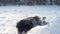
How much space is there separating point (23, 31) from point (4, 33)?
3.10 feet

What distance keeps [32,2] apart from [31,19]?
10085mm

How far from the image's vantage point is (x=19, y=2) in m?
13.9

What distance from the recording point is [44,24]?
12.1 ft

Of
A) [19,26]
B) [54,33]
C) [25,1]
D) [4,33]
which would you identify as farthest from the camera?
[25,1]

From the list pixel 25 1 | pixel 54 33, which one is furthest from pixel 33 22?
pixel 25 1

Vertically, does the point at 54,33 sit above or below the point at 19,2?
above

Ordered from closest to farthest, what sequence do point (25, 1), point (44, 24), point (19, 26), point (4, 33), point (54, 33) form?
point (54, 33), point (19, 26), point (44, 24), point (4, 33), point (25, 1)

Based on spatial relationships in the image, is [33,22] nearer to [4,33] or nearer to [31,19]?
[31,19]

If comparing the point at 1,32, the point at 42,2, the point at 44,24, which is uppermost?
the point at 44,24

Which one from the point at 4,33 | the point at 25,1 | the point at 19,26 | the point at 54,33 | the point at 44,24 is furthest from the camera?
the point at 25,1

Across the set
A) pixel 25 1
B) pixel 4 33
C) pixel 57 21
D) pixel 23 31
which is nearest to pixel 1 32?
pixel 4 33

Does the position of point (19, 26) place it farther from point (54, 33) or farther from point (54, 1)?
point (54, 1)

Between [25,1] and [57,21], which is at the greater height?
[57,21]

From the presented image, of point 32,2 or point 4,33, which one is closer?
point 4,33
